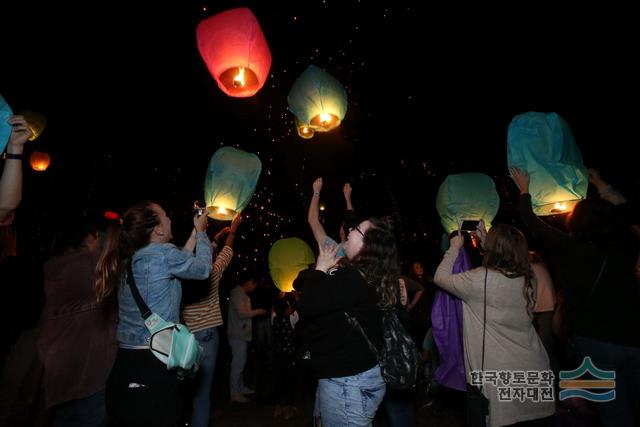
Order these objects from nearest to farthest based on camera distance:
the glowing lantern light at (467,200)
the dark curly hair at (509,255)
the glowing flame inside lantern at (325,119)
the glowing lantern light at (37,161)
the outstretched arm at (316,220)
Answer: the outstretched arm at (316,220)
the dark curly hair at (509,255)
the glowing lantern light at (467,200)
the glowing flame inside lantern at (325,119)
the glowing lantern light at (37,161)

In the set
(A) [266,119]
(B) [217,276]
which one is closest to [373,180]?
(A) [266,119]

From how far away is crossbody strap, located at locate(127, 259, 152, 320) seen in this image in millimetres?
2051

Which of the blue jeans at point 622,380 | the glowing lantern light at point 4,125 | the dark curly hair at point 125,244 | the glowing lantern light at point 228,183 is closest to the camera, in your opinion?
the glowing lantern light at point 4,125

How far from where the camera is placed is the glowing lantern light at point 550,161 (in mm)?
3076

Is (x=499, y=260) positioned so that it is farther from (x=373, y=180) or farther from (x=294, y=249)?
(x=373, y=180)

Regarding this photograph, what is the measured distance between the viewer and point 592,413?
178 inches

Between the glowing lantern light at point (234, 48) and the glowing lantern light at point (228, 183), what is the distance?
717 millimetres

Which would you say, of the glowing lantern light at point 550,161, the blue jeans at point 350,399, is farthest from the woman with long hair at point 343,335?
the glowing lantern light at point 550,161

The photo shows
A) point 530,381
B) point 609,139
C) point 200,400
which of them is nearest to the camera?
point 530,381

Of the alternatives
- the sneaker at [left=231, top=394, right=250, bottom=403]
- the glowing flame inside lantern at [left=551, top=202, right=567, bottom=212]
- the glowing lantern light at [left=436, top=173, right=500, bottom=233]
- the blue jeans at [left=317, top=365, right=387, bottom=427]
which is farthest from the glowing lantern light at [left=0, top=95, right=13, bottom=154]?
the sneaker at [left=231, top=394, right=250, bottom=403]

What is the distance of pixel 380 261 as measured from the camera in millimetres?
Answer: 2406

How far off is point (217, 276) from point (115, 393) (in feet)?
5.91

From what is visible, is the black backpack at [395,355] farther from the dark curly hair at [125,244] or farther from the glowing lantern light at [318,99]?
the glowing lantern light at [318,99]

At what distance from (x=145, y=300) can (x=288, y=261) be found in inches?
120
